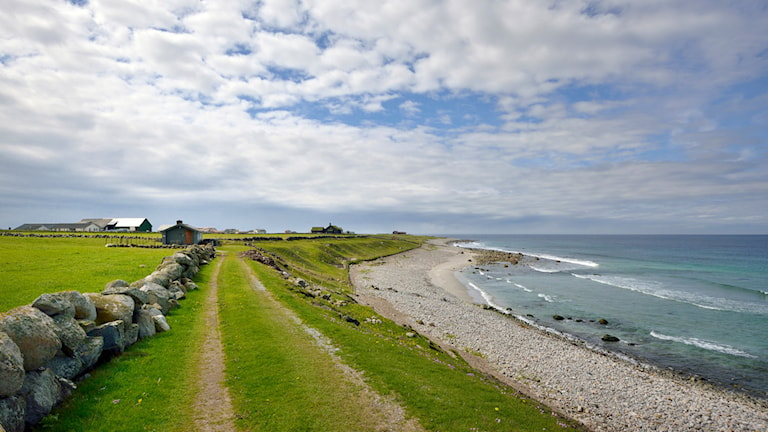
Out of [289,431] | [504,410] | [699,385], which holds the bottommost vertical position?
[699,385]

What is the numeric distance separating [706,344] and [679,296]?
31.7m

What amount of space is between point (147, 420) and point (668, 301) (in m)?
73.2

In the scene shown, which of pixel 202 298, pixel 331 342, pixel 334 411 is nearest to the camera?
pixel 334 411

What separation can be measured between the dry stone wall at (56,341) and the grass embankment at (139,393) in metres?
0.54

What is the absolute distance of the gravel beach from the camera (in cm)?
2267

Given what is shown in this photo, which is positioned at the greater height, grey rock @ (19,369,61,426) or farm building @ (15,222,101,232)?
farm building @ (15,222,101,232)

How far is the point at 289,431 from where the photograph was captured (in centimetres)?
1260

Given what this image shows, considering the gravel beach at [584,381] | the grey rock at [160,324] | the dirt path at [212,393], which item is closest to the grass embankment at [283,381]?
the dirt path at [212,393]

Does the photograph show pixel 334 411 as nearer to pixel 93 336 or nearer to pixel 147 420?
pixel 147 420

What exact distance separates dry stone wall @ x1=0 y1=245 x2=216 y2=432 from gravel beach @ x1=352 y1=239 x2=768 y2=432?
24.9 m

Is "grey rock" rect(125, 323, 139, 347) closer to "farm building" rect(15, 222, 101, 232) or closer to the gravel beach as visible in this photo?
the gravel beach

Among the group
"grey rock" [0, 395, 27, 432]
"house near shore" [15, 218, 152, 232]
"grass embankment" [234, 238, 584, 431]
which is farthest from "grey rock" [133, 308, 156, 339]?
"house near shore" [15, 218, 152, 232]

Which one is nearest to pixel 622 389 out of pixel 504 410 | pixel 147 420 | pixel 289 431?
pixel 504 410

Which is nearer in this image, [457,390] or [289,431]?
[289,431]
